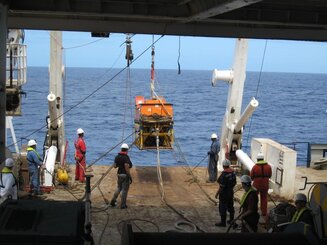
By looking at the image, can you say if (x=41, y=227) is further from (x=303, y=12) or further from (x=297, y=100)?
(x=297, y=100)

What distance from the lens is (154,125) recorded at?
1670cm

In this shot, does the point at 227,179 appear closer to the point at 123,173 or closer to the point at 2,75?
the point at 123,173

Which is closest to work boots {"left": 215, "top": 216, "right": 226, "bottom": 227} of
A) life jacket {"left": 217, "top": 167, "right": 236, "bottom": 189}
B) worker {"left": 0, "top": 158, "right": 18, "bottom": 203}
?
life jacket {"left": 217, "top": 167, "right": 236, "bottom": 189}

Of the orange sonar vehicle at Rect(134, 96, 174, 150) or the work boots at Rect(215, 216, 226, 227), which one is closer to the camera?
the work boots at Rect(215, 216, 226, 227)

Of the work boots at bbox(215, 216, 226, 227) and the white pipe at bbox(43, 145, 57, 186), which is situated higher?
the white pipe at bbox(43, 145, 57, 186)

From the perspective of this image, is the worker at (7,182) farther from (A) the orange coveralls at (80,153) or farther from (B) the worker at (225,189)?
(A) the orange coveralls at (80,153)

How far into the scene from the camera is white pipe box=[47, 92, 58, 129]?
1593 cm

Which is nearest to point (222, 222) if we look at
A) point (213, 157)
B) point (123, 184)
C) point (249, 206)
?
point (249, 206)

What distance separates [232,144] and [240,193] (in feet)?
9.47

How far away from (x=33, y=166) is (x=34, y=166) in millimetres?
29

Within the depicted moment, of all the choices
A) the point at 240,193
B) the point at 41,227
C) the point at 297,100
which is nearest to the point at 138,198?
the point at 240,193

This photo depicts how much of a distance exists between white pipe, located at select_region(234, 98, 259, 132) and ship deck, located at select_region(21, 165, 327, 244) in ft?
6.77

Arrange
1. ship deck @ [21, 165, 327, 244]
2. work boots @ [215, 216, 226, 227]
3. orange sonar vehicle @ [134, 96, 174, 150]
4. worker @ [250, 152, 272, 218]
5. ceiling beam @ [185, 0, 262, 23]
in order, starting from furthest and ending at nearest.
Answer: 1. orange sonar vehicle @ [134, 96, 174, 150]
2. worker @ [250, 152, 272, 218]
3. work boots @ [215, 216, 226, 227]
4. ship deck @ [21, 165, 327, 244]
5. ceiling beam @ [185, 0, 262, 23]

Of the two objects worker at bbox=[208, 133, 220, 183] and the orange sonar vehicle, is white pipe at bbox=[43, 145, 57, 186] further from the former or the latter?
worker at bbox=[208, 133, 220, 183]
